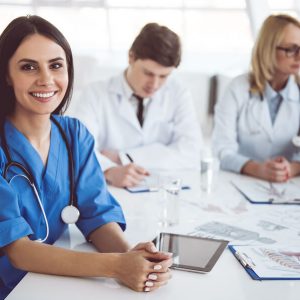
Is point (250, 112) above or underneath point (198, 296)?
above

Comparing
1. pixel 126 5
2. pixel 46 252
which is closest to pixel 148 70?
pixel 46 252

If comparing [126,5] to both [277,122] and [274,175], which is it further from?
[274,175]

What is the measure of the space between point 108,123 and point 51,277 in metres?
1.42

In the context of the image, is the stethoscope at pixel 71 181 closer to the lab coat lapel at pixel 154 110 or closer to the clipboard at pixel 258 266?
the clipboard at pixel 258 266

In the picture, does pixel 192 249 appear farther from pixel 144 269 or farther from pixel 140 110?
pixel 140 110

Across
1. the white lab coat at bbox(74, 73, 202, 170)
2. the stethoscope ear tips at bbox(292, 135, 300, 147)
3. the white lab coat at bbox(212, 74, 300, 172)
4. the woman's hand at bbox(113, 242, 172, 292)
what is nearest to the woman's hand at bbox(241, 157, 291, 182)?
the stethoscope ear tips at bbox(292, 135, 300, 147)

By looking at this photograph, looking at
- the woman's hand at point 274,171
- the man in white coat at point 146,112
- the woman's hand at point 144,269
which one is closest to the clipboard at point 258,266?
the woman's hand at point 144,269

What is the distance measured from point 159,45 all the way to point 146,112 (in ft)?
1.41

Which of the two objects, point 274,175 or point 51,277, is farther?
point 274,175

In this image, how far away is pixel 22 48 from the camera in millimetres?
Result: 1252

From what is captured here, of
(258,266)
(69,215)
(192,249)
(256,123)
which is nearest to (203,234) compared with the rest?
(192,249)

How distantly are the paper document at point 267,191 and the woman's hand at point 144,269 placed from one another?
736 mm

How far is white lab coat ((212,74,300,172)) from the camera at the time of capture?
2336 millimetres

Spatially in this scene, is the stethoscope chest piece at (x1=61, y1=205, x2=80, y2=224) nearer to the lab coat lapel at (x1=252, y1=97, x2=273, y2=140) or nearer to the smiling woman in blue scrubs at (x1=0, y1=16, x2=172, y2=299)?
the smiling woman in blue scrubs at (x1=0, y1=16, x2=172, y2=299)
